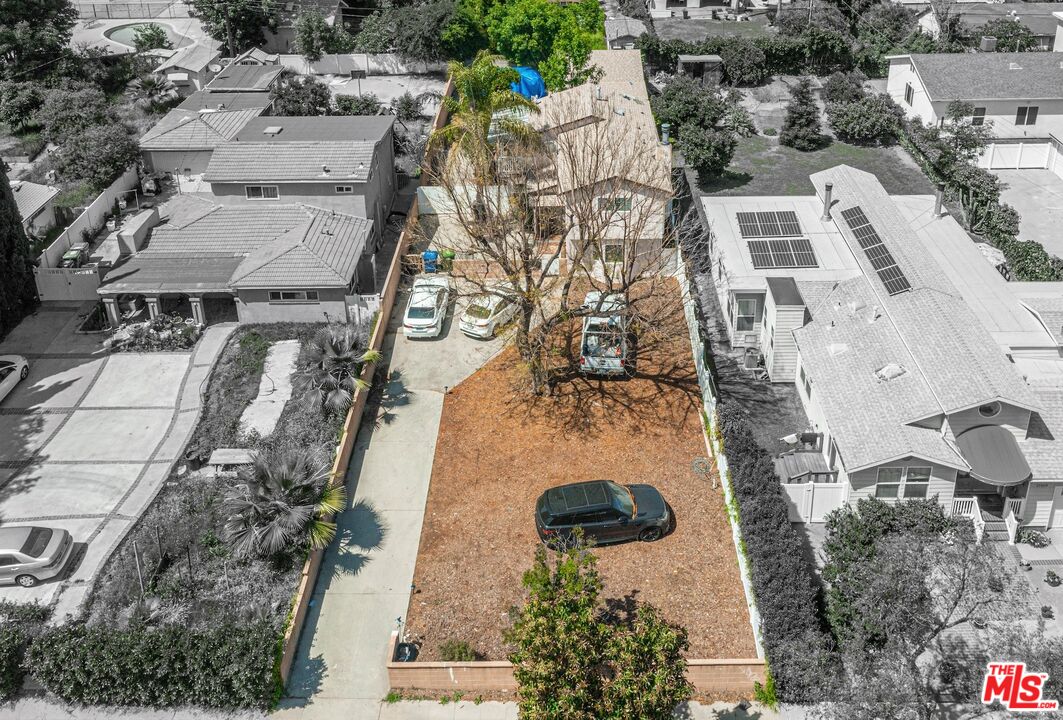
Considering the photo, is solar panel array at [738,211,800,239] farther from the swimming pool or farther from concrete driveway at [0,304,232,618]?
the swimming pool

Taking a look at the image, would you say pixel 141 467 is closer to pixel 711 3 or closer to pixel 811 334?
pixel 811 334

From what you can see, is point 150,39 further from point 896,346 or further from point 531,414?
point 896,346

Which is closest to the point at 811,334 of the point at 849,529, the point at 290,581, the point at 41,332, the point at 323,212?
the point at 849,529

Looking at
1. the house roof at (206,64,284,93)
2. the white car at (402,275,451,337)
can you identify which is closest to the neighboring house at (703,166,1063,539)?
the white car at (402,275,451,337)

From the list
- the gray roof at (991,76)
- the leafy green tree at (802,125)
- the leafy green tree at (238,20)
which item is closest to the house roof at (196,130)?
the leafy green tree at (238,20)

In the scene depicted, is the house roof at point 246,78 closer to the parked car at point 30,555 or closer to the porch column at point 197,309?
the porch column at point 197,309
